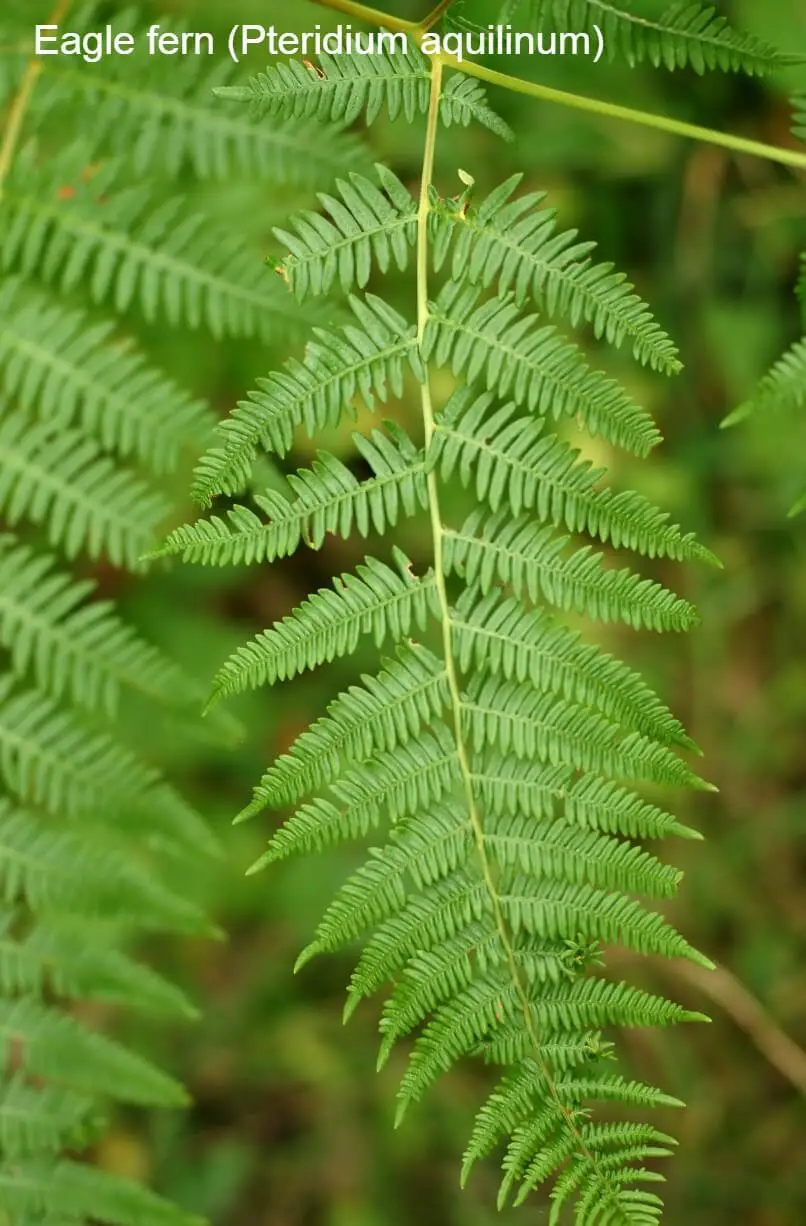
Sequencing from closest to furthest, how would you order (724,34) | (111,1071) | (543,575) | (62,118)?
(724,34) < (543,575) < (111,1071) < (62,118)

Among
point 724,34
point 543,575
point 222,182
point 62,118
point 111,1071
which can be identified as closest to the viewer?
point 724,34

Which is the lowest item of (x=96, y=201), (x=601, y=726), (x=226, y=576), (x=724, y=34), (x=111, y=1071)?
(x=111, y=1071)

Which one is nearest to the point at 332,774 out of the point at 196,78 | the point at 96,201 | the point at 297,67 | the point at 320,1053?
the point at 297,67

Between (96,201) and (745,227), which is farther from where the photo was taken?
(745,227)

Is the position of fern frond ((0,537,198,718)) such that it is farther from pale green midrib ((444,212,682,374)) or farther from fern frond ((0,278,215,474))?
pale green midrib ((444,212,682,374))

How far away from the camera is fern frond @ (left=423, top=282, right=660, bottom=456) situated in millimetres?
1702

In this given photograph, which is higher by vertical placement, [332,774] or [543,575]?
[543,575]

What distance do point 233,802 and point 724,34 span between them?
8.09 ft

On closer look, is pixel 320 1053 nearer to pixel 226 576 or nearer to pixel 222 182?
pixel 226 576

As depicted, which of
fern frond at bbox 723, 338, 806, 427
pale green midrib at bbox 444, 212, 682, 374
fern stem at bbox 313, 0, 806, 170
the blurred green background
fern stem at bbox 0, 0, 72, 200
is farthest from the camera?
the blurred green background

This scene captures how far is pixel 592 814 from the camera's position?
5.74 ft


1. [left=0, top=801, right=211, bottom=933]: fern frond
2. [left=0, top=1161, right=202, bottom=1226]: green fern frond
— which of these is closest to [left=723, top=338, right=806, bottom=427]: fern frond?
[left=0, top=801, right=211, bottom=933]: fern frond

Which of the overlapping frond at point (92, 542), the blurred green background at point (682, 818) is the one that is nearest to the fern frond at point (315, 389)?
the overlapping frond at point (92, 542)

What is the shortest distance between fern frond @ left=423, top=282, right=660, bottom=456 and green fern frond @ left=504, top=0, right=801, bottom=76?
0.45 metres
